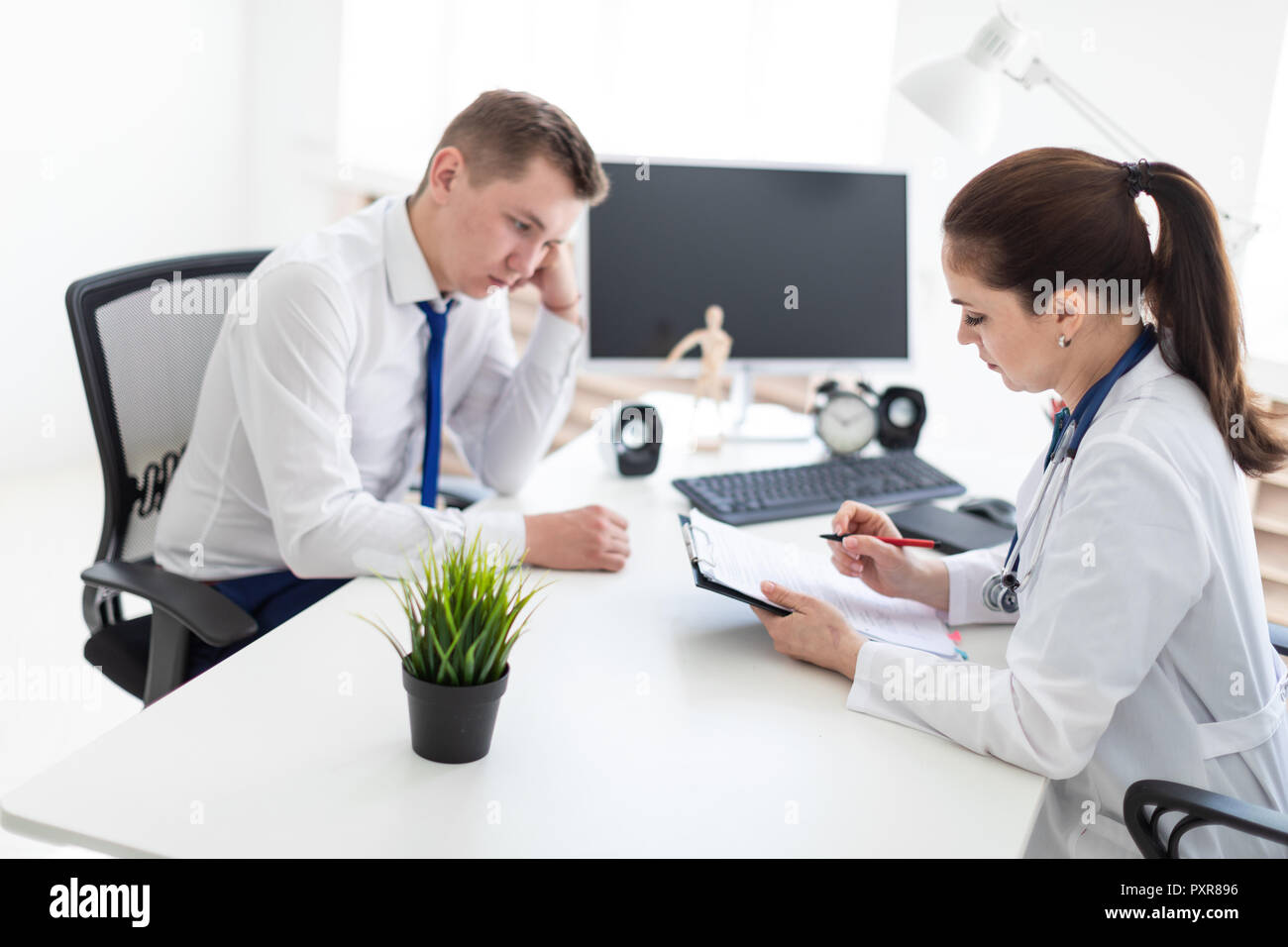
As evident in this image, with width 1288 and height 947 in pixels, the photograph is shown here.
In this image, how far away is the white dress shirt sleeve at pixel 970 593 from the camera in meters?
1.37

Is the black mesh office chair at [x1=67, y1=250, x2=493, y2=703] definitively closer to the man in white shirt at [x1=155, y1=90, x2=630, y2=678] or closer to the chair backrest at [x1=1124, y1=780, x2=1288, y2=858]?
the man in white shirt at [x1=155, y1=90, x2=630, y2=678]

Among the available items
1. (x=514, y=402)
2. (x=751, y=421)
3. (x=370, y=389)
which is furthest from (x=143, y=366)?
(x=751, y=421)

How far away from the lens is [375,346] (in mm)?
1592

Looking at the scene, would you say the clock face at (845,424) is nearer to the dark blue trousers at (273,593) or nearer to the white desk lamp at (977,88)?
the white desk lamp at (977,88)

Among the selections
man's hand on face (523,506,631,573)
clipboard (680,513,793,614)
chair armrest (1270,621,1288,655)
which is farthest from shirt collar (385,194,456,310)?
chair armrest (1270,621,1288,655)

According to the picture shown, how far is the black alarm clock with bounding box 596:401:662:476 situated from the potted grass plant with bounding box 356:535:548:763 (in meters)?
0.91

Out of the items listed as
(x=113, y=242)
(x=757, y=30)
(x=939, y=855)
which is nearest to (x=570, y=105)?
(x=757, y=30)

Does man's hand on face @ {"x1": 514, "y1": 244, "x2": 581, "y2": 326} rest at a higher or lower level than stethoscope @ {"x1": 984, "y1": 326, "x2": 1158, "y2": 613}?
higher

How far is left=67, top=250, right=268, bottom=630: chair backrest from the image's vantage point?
5.00ft
